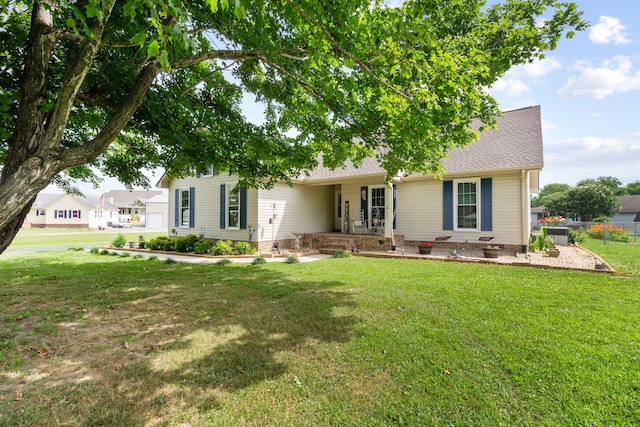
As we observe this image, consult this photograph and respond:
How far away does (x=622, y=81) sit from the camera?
1233 centimetres

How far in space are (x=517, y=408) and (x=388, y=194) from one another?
10.2m

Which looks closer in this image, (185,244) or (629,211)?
(185,244)

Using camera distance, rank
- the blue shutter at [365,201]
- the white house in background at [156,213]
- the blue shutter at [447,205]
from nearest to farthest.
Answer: the blue shutter at [447,205], the blue shutter at [365,201], the white house in background at [156,213]

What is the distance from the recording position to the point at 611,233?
18031 millimetres

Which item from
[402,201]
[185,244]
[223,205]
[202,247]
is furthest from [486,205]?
[185,244]

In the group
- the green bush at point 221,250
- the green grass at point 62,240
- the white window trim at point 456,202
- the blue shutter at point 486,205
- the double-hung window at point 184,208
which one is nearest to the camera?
the blue shutter at point 486,205

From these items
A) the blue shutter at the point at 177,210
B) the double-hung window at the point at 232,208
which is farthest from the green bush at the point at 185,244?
the blue shutter at the point at 177,210

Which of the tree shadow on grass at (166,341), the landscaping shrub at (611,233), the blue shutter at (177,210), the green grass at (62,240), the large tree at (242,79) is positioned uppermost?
the large tree at (242,79)

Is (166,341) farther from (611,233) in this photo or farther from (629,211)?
(629,211)

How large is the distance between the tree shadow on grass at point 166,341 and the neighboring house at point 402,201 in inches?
211

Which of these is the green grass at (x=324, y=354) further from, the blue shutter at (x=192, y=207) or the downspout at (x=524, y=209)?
the blue shutter at (x=192, y=207)

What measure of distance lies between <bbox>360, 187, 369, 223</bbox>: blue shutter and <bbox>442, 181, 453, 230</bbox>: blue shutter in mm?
3456

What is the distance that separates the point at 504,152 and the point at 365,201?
240 inches

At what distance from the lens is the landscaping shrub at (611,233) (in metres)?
17.2
